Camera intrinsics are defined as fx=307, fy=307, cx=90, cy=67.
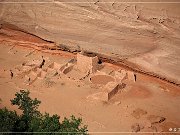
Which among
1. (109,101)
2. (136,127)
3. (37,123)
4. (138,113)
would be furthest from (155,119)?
(37,123)

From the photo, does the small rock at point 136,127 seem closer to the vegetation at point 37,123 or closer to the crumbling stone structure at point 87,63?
the vegetation at point 37,123

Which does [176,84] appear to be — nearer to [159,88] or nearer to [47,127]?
[159,88]

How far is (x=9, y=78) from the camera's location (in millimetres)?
16766

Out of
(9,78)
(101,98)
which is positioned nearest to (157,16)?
(101,98)

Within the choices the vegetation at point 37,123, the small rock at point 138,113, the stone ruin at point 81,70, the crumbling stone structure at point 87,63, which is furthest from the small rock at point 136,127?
the crumbling stone structure at point 87,63

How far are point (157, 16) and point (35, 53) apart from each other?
9.55 metres

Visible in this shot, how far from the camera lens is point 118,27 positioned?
1364 centimetres

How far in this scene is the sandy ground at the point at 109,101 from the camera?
520 inches

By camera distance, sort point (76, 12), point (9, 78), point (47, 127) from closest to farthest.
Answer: point (47, 127) < point (76, 12) < point (9, 78)

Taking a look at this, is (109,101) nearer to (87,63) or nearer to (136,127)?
(136,127)

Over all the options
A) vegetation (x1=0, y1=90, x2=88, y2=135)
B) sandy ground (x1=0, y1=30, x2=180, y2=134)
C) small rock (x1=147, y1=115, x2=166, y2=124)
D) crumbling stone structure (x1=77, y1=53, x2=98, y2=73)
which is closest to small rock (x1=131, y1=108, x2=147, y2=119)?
sandy ground (x1=0, y1=30, x2=180, y2=134)

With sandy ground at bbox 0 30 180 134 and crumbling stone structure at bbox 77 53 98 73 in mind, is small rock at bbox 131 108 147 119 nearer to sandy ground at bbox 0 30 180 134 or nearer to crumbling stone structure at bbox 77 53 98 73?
sandy ground at bbox 0 30 180 134

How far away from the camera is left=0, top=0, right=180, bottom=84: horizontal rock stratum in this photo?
12.5 meters

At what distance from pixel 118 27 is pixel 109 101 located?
3619 millimetres
